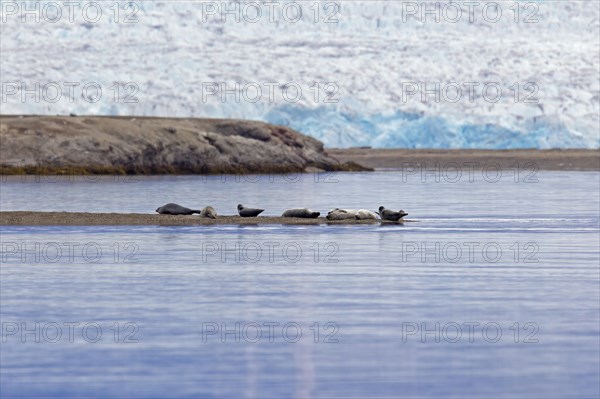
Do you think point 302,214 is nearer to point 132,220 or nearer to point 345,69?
point 132,220

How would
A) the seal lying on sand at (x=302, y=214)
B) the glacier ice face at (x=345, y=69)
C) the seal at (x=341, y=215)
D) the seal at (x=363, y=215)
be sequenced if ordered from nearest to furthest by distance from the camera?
the seal at (x=341, y=215)
the seal at (x=363, y=215)
the seal lying on sand at (x=302, y=214)
the glacier ice face at (x=345, y=69)

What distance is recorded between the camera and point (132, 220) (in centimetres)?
2950

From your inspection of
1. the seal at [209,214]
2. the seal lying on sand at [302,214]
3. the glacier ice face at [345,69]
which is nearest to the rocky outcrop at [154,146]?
the glacier ice face at [345,69]

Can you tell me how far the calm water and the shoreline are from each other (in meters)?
68.9

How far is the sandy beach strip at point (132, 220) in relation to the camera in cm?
2906

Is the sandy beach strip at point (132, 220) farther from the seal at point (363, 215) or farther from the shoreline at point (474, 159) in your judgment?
the shoreline at point (474, 159)

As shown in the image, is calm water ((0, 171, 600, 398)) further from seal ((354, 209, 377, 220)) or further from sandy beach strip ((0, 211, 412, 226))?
seal ((354, 209, 377, 220))

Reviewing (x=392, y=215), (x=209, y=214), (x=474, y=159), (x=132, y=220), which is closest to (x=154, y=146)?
(x=474, y=159)

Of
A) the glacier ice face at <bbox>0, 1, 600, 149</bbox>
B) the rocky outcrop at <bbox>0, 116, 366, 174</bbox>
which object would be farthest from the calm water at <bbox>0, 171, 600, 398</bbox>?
the glacier ice face at <bbox>0, 1, 600, 149</bbox>

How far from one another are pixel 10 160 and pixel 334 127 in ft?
153

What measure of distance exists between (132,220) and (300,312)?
1575cm

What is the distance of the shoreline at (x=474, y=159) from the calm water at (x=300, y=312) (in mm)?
68939

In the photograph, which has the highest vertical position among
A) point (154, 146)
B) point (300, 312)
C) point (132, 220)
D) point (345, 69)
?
point (345, 69)

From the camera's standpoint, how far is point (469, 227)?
2809 cm
